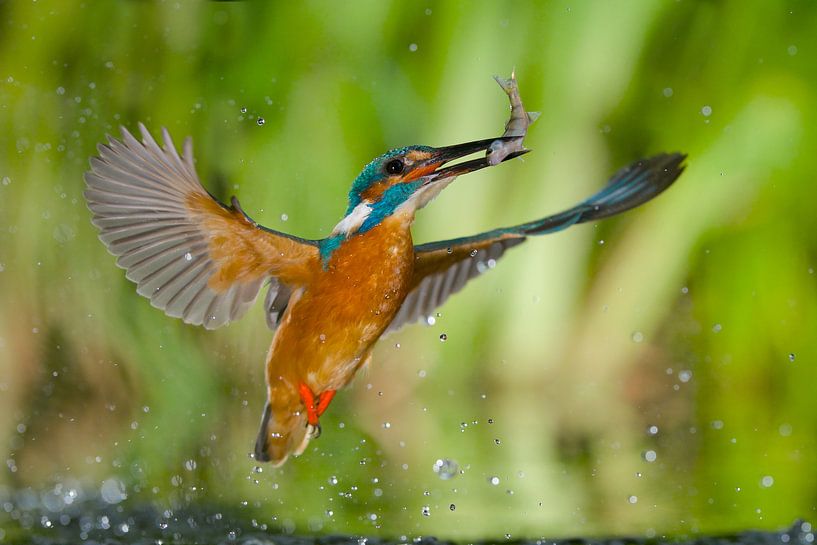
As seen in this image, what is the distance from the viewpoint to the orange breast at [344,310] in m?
0.99

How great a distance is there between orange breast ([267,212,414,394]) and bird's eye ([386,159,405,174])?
0.05 m

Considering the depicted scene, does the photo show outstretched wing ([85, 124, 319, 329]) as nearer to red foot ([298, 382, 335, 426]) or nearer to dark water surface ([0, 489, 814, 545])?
red foot ([298, 382, 335, 426])

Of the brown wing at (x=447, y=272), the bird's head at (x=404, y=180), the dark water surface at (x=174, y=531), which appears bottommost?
the dark water surface at (x=174, y=531)

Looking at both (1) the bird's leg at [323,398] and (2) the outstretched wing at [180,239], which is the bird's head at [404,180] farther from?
(1) the bird's leg at [323,398]

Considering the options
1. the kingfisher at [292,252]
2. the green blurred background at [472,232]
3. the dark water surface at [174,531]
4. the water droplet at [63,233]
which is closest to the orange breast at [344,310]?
the kingfisher at [292,252]

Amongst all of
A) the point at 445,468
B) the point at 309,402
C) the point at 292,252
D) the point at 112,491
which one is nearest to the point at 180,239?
the point at 292,252

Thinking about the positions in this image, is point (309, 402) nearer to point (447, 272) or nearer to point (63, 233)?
point (447, 272)

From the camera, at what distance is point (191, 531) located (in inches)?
50.5

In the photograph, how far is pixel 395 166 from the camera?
0.99 metres

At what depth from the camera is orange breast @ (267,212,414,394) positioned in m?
0.99

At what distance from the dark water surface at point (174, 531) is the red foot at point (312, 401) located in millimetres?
192

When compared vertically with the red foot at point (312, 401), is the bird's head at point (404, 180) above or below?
above

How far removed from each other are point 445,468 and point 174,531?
0.55 meters

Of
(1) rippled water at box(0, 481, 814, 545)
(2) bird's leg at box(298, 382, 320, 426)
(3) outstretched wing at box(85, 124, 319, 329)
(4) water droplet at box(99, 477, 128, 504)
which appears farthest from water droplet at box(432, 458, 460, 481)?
(3) outstretched wing at box(85, 124, 319, 329)
